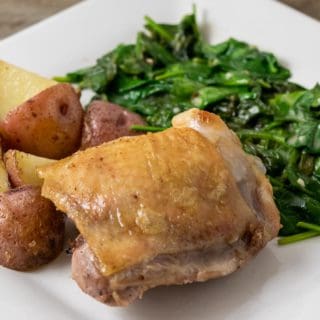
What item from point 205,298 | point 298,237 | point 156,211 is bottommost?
point 205,298

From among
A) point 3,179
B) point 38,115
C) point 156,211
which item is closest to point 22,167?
point 3,179

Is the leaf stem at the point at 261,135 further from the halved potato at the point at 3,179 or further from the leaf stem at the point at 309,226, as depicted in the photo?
the halved potato at the point at 3,179

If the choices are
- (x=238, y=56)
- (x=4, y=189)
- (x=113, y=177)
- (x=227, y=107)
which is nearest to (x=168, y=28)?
(x=238, y=56)

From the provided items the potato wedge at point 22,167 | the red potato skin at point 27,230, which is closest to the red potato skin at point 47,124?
the potato wedge at point 22,167

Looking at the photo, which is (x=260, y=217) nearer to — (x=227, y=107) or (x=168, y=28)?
(x=227, y=107)

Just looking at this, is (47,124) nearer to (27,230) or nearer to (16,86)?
(16,86)

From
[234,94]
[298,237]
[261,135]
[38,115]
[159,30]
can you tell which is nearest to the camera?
[298,237]
